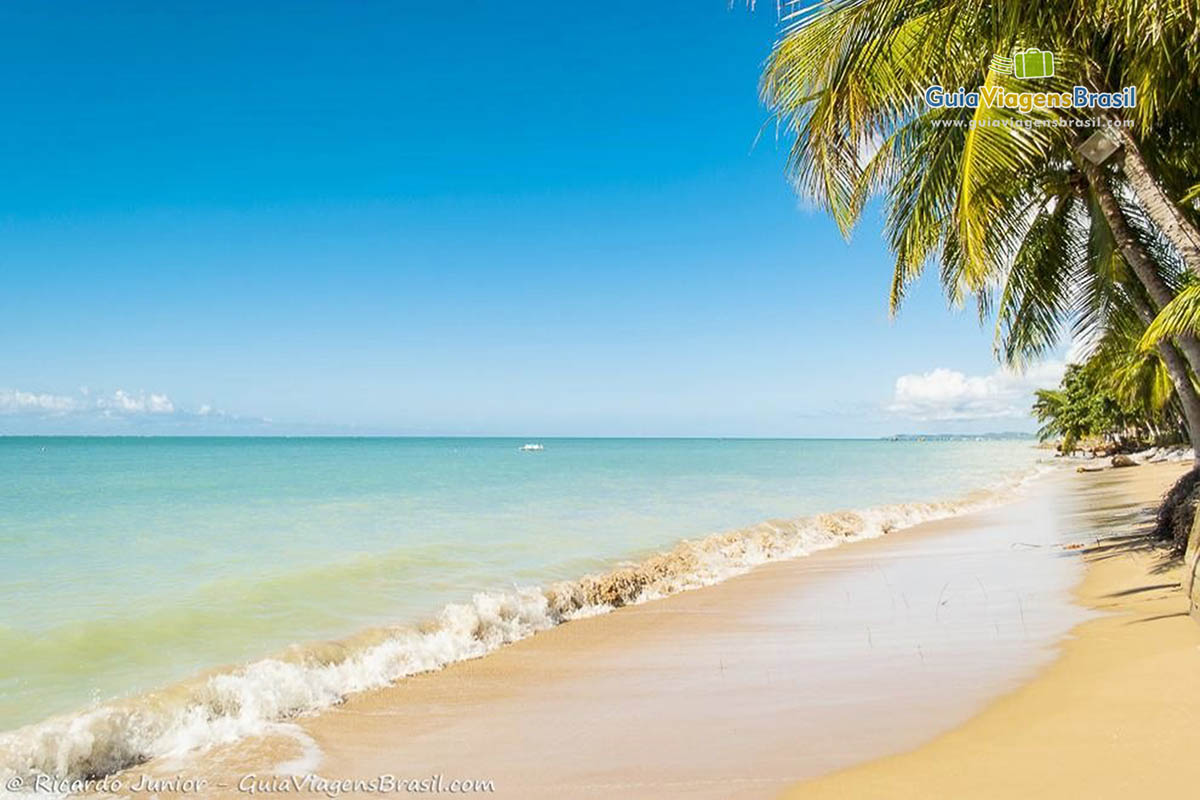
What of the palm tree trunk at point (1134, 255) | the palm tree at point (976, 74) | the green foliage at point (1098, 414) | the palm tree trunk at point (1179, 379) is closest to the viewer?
the palm tree at point (976, 74)

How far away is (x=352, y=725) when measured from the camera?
502 centimetres

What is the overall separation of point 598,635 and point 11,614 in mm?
8063

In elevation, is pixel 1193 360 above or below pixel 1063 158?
below

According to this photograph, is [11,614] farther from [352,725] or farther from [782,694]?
[782,694]

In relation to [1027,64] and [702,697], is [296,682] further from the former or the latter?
[1027,64]

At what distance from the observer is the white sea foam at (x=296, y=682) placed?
453 cm

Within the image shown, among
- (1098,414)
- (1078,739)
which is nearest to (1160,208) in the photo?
(1078,739)

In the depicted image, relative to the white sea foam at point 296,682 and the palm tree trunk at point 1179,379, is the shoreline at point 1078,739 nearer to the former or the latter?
the white sea foam at point 296,682

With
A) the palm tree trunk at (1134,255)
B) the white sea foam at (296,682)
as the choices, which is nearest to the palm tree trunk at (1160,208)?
the palm tree trunk at (1134,255)

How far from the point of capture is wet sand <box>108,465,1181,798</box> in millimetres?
3922

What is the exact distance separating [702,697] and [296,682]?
326cm

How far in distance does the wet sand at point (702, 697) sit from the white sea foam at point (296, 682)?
0.80 feet

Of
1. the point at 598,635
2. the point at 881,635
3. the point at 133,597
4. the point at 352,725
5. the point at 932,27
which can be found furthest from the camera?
the point at 133,597

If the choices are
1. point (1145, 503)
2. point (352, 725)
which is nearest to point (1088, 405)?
point (1145, 503)
